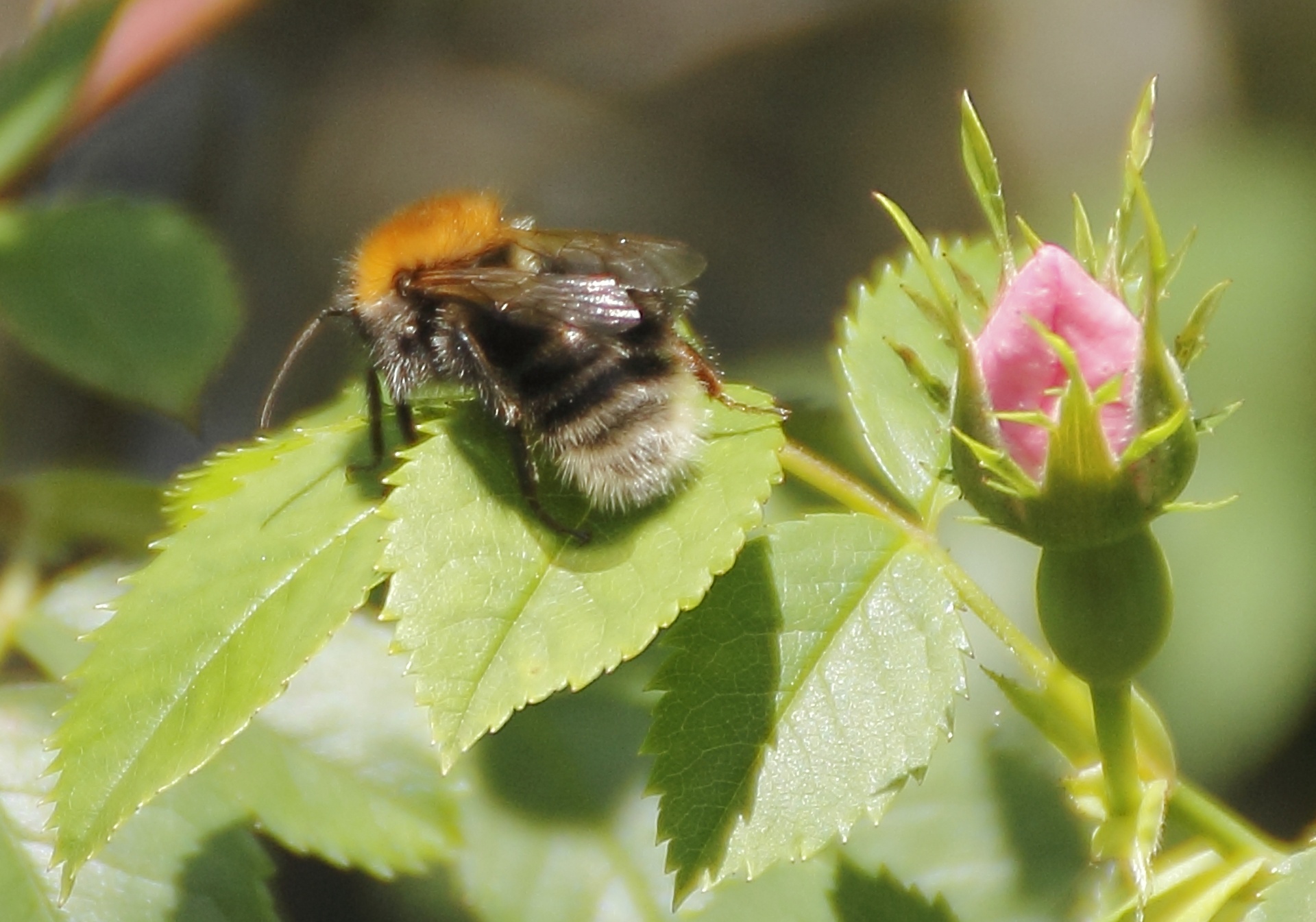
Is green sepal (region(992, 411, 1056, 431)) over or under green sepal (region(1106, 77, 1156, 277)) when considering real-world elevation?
under

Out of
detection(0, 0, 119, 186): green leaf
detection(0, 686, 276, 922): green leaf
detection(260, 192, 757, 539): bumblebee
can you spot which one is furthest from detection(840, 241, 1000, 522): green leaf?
detection(0, 0, 119, 186): green leaf

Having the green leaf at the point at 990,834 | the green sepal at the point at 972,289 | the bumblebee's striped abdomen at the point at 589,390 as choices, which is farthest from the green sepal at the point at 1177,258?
the green leaf at the point at 990,834

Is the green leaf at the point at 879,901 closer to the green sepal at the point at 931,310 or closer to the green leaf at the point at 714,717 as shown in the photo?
the green leaf at the point at 714,717

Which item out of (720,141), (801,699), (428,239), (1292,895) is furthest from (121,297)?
(720,141)

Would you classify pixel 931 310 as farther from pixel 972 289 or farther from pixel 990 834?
pixel 990 834

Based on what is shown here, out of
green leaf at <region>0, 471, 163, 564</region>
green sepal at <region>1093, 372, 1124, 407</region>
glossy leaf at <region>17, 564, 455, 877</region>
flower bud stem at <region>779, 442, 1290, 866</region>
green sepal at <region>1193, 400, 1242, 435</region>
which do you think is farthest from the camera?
green leaf at <region>0, 471, 163, 564</region>

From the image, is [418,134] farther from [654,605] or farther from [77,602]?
[654,605]

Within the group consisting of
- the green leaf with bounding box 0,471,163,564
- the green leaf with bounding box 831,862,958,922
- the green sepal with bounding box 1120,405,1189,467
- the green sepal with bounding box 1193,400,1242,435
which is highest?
the green sepal with bounding box 1120,405,1189,467

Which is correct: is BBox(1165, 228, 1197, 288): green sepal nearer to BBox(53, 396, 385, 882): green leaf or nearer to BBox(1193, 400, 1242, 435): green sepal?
BBox(1193, 400, 1242, 435): green sepal
